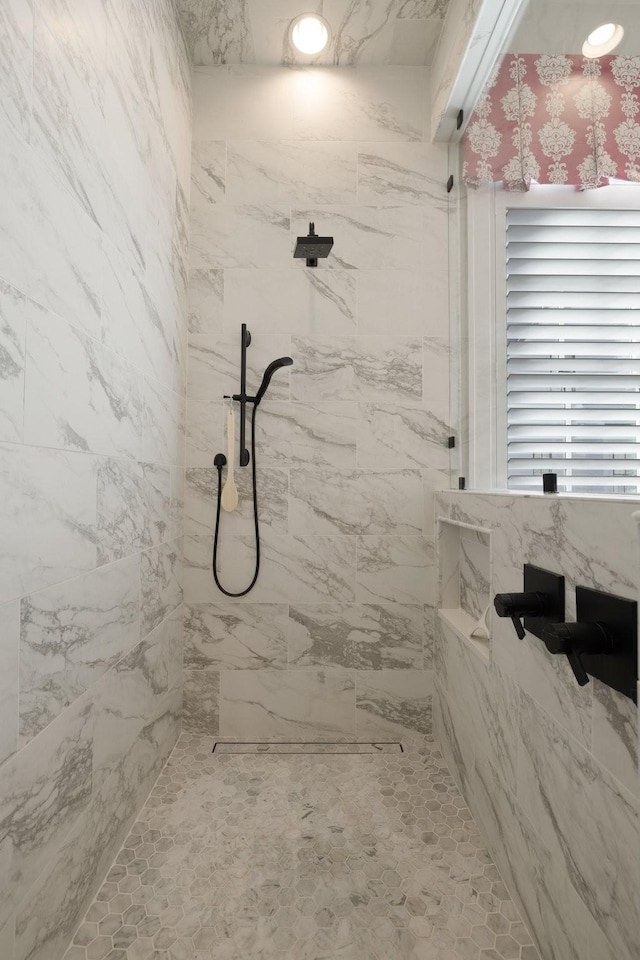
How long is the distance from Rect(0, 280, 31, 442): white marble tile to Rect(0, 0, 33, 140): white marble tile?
0.97 feet

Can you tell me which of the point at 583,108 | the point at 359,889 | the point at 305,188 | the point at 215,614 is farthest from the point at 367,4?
the point at 359,889

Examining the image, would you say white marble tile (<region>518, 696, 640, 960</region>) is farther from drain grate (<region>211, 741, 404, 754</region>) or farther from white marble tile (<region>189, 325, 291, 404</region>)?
white marble tile (<region>189, 325, 291, 404</region>)

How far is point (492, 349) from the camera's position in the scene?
1.59m

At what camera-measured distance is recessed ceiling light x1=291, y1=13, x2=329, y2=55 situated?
5.91 ft

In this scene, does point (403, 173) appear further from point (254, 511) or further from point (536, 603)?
point (536, 603)

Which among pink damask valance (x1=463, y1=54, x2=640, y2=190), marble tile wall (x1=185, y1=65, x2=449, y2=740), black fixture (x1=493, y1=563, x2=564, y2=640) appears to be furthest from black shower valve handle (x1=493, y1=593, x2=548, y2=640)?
marble tile wall (x1=185, y1=65, x2=449, y2=740)

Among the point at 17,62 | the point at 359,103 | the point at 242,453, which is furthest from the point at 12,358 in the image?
the point at 359,103

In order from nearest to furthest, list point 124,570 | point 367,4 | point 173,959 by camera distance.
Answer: point 173,959, point 124,570, point 367,4

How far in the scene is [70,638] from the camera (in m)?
1.04

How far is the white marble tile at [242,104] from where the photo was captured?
78.1 inches

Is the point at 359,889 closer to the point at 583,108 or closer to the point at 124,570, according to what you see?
the point at 124,570

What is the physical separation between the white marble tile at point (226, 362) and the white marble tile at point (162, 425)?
0.12m

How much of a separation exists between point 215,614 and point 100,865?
0.86 m

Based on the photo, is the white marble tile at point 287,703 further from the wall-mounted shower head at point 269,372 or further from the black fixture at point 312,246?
the black fixture at point 312,246
